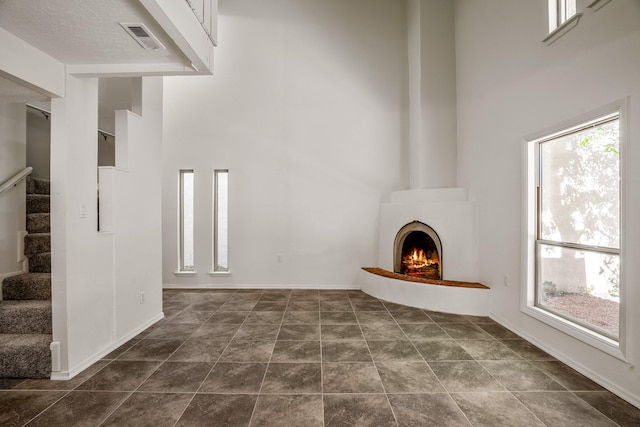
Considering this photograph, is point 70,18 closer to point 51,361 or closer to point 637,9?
point 51,361

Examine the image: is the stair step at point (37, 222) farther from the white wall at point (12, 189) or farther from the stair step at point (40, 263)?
the stair step at point (40, 263)

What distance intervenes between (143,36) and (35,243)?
248 cm

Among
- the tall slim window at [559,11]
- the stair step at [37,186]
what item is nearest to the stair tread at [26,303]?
the stair step at [37,186]

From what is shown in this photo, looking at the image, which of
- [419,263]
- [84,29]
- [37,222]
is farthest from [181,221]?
[419,263]

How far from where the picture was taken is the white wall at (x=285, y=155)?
16.2 feet

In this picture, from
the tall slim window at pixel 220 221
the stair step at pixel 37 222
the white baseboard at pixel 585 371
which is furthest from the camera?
the tall slim window at pixel 220 221

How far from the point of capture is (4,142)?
2.80 meters

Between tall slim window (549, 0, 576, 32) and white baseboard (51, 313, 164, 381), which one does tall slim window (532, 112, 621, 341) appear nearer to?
tall slim window (549, 0, 576, 32)

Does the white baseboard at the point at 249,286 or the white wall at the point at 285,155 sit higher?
the white wall at the point at 285,155

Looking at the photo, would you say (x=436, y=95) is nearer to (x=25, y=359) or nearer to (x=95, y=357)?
(x=95, y=357)

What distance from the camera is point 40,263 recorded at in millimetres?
2854

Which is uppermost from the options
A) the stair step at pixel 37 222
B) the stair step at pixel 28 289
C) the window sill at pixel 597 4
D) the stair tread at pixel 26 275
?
the window sill at pixel 597 4

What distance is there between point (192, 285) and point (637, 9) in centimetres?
595

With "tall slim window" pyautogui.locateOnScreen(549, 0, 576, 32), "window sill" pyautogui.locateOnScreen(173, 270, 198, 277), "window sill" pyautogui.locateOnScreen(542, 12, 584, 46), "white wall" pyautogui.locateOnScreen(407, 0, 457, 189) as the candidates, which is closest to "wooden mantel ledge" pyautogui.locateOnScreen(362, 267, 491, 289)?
"white wall" pyautogui.locateOnScreen(407, 0, 457, 189)
